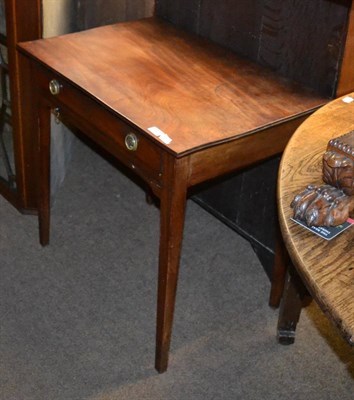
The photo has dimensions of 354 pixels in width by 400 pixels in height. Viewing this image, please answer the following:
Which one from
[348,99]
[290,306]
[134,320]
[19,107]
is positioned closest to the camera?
[348,99]

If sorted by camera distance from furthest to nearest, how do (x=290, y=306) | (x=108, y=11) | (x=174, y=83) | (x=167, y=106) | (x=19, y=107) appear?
(x=108, y=11)
(x=19, y=107)
(x=290, y=306)
(x=174, y=83)
(x=167, y=106)

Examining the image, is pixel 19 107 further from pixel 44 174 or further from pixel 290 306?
pixel 290 306

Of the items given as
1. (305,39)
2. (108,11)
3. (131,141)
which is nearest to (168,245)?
(131,141)

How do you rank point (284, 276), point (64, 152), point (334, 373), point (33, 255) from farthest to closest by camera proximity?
1. point (64, 152)
2. point (33, 255)
3. point (284, 276)
4. point (334, 373)

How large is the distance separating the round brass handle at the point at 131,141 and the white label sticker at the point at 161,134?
74mm

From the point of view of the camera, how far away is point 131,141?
1751 millimetres

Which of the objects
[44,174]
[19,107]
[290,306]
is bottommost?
[290,306]

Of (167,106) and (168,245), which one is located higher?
(167,106)

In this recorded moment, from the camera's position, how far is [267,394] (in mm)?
2010

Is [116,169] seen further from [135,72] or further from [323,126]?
[323,126]

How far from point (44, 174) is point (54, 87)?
411mm

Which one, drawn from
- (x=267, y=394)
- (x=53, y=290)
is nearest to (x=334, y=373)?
(x=267, y=394)

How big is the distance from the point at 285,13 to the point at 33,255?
1.16 metres

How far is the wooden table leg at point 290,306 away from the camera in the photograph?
204cm
